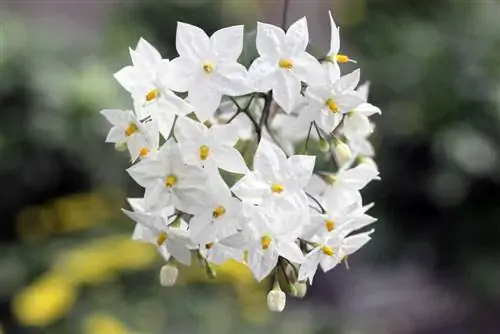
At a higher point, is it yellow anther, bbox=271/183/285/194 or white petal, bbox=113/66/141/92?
white petal, bbox=113/66/141/92

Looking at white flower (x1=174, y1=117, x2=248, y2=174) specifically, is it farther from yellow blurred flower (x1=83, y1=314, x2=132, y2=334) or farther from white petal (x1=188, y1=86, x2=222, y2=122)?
yellow blurred flower (x1=83, y1=314, x2=132, y2=334)

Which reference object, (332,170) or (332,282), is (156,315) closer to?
(332,282)

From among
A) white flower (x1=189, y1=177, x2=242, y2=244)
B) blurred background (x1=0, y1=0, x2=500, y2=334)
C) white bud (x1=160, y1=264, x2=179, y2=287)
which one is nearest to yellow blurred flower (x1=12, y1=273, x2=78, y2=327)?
blurred background (x1=0, y1=0, x2=500, y2=334)

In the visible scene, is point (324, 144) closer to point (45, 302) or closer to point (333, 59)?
point (333, 59)

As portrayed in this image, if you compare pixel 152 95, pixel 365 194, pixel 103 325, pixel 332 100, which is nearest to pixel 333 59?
pixel 332 100

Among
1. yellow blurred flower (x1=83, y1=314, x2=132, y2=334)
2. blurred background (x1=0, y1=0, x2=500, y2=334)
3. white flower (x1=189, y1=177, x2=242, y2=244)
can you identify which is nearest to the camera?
white flower (x1=189, y1=177, x2=242, y2=244)

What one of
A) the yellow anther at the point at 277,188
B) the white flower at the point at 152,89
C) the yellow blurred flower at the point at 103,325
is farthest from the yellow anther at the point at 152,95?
the yellow blurred flower at the point at 103,325

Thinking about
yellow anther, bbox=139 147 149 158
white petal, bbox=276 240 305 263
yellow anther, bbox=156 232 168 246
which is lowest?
yellow anther, bbox=156 232 168 246
